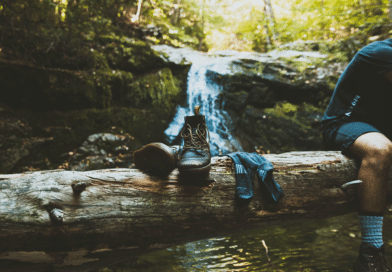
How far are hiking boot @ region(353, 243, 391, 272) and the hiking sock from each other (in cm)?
4

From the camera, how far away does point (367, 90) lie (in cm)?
227

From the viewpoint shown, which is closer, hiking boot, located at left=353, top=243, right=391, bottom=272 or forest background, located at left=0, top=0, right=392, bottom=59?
hiking boot, located at left=353, top=243, right=391, bottom=272

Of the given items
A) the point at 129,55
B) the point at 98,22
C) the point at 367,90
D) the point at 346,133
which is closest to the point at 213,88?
the point at 129,55

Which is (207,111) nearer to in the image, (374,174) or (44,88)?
(44,88)

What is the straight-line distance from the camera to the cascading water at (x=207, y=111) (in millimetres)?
7434

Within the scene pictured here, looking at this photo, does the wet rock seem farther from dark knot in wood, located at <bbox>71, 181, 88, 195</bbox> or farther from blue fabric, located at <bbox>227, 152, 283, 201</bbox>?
blue fabric, located at <bbox>227, 152, 283, 201</bbox>

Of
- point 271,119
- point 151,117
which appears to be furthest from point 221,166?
point 271,119

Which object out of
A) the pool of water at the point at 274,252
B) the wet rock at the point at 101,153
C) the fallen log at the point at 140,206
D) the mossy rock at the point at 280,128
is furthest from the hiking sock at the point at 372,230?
the mossy rock at the point at 280,128

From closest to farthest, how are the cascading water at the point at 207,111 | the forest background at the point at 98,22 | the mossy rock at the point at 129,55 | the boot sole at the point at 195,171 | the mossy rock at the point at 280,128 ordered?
the boot sole at the point at 195,171 → the forest background at the point at 98,22 → the mossy rock at the point at 129,55 → the cascading water at the point at 207,111 → the mossy rock at the point at 280,128

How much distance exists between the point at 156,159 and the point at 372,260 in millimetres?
1780

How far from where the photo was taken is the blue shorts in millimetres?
2107

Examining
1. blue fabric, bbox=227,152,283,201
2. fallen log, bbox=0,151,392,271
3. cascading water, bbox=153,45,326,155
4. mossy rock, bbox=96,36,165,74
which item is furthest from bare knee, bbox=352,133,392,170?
mossy rock, bbox=96,36,165,74

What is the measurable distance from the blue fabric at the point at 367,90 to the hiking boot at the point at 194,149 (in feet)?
4.90

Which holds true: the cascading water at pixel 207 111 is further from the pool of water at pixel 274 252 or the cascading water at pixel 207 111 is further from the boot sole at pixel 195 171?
the boot sole at pixel 195 171
